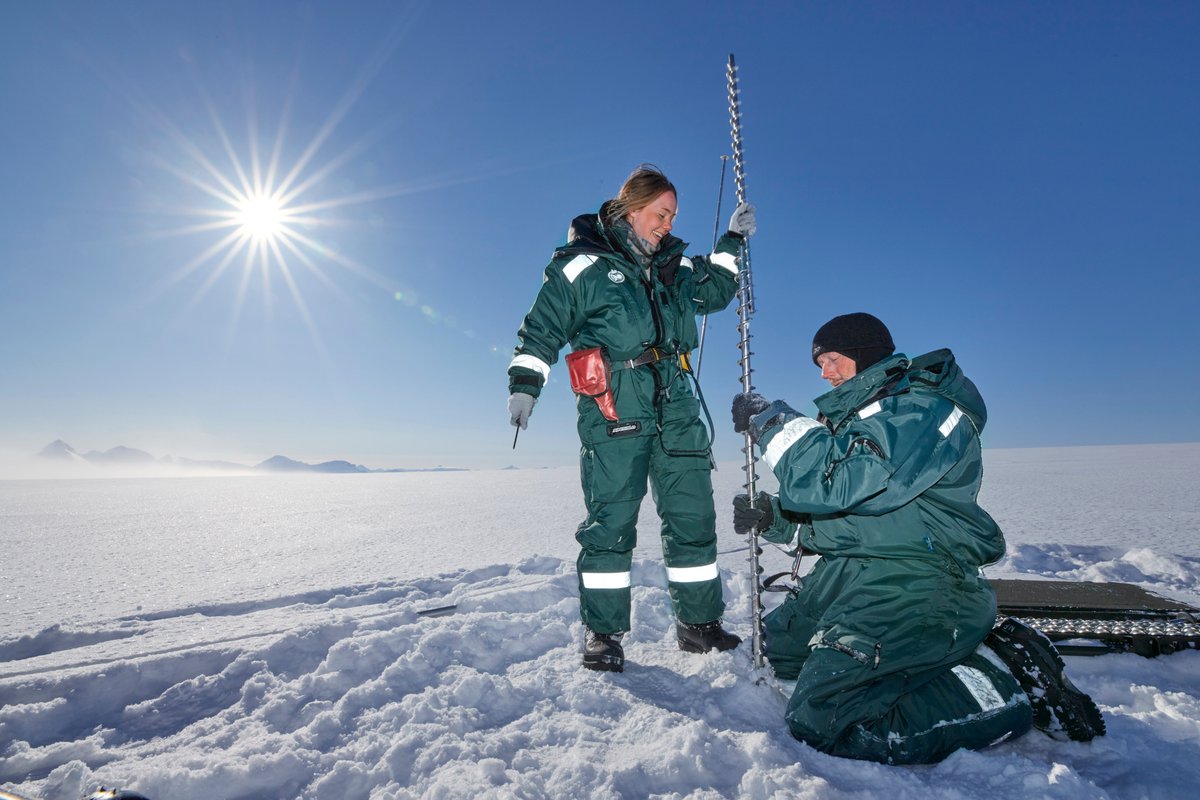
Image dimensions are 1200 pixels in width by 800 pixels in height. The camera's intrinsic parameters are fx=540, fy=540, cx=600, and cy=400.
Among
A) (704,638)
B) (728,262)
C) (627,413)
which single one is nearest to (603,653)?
(704,638)

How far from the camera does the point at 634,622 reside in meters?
2.90

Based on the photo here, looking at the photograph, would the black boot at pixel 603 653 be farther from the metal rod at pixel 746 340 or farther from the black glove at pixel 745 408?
the black glove at pixel 745 408

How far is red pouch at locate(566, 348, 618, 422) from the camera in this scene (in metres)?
2.44

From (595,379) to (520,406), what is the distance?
405mm

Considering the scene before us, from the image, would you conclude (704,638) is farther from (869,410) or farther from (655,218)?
(655,218)

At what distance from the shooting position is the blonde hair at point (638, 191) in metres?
2.65

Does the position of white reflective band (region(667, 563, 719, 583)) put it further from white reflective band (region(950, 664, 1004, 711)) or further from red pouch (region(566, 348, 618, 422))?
white reflective band (region(950, 664, 1004, 711))

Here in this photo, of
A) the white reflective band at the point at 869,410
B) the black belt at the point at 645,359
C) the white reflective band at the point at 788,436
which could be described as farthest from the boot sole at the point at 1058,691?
the black belt at the point at 645,359

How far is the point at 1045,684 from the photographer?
1596 millimetres

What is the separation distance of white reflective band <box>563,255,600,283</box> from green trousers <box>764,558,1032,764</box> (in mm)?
1700

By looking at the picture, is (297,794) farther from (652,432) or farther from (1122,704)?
(1122,704)

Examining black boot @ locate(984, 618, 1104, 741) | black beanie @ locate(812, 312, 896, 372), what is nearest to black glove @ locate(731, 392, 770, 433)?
black beanie @ locate(812, 312, 896, 372)

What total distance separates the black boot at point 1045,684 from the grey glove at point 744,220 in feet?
6.32

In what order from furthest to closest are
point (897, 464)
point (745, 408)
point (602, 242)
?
point (602, 242), point (745, 408), point (897, 464)
